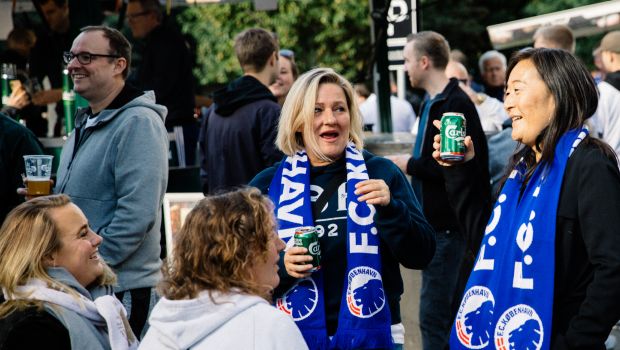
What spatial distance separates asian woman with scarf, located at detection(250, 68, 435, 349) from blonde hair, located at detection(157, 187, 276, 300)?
2.52ft

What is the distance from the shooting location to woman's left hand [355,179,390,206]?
416cm

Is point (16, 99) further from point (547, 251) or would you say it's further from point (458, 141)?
point (547, 251)

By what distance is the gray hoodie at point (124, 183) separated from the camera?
5.30 meters

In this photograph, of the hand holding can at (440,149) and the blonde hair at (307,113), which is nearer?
the hand holding can at (440,149)

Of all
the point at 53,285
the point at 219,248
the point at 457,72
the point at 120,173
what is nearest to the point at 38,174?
the point at 120,173

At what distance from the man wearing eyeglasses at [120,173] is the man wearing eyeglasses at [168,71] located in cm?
388

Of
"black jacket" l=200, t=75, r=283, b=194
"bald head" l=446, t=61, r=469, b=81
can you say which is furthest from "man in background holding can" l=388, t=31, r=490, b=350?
"bald head" l=446, t=61, r=469, b=81

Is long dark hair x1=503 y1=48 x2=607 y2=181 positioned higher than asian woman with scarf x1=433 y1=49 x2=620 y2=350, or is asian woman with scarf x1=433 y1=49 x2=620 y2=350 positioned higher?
long dark hair x1=503 y1=48 x2=607 y2=181

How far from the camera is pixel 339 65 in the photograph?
31438 mm

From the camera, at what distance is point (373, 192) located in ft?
13.6

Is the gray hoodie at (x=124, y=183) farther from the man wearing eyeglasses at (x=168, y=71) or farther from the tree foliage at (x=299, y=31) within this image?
the tree foliage at (x=299, y=31)

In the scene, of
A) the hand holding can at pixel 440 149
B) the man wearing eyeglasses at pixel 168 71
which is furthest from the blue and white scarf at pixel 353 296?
the man wearing eyeglasses at pixel 168 71

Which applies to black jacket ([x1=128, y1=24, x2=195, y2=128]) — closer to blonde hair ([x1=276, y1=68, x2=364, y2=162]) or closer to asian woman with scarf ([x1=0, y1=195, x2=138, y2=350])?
blonde hair ([x1=276, y1=68, x2=364, y2=162])

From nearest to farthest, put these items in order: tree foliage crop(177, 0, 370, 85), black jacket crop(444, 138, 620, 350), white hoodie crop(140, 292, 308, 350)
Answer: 1. white hoodie crop(140, 292, 308, 350)
2. black jacket crop(444, 138, 620, 350)
3. tree foliage crop(177, 0, 370, 85)
